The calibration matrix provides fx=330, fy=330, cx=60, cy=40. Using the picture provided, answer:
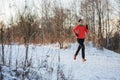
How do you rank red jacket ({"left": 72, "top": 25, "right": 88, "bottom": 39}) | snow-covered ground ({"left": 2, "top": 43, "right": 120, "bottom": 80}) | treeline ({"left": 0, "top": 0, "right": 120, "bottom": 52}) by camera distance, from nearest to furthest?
1. snow-covered ground ({"left": 2, "top": 43, "right": 120, "bottom": 80})
2. red jacket ({"left": 72, "top": 25, "right": 88, "bottom": 39})
3. treeline ({"left": 0, "top": 0, "right": 120, "bottom": 52})

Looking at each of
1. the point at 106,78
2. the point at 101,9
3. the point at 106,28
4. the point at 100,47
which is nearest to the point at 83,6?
the point at 101,9

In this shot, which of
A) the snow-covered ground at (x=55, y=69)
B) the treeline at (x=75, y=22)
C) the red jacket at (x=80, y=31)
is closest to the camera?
the snow-covered ground at (x=55, y=69)

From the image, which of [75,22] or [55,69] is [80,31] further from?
[75,22]

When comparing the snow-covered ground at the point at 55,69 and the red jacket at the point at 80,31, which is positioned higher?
the red jacket at the point at 80,31

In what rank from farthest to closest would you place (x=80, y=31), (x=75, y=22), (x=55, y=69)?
(x=75, y=22)
(x=80, y=31)
(x=55, y=69)

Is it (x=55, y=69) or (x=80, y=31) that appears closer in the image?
(x=55, y=69)

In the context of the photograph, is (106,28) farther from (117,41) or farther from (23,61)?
(23,61)

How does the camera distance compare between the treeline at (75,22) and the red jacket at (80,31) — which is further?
the treeline at (75,22)

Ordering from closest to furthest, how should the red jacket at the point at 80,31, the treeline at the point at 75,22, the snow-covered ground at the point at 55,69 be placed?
1. the snow-covered ground at the point at 55,69
2. the red jacket at the point at 80,31
3. the treeline at the point at 75,22

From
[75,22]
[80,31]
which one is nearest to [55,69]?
[80,31]

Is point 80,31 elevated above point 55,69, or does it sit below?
above

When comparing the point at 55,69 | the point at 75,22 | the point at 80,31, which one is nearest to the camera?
the point at 55,69

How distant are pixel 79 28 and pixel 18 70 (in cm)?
729

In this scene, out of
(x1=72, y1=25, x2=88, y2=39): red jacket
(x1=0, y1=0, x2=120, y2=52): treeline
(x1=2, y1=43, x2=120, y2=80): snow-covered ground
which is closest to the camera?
(x1=2, y1=43, x2=120, y2=80): snow-covered ground
